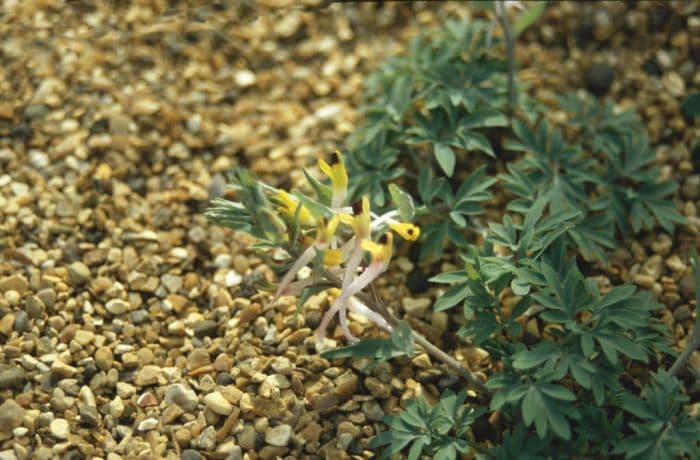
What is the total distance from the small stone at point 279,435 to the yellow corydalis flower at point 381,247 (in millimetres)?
565

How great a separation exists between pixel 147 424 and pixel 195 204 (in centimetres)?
80

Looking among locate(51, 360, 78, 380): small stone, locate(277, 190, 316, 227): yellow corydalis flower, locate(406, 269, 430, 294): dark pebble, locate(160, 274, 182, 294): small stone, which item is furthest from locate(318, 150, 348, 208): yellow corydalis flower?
locate(51, 360, 78, 380): small stone

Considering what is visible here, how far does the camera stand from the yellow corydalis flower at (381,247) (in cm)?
201

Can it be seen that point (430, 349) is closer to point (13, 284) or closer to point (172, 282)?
point (172, 282)

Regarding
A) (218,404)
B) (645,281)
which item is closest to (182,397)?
(218,404)

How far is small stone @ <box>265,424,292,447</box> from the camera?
90.1 inches

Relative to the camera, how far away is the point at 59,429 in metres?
2.28

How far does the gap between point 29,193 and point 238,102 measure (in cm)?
78

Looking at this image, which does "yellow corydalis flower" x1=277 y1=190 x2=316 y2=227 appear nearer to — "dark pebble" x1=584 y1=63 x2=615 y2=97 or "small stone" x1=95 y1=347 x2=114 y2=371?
"small stone" x1=95 y1=347 x2=114 y2=371

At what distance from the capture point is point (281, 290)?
2.04 m

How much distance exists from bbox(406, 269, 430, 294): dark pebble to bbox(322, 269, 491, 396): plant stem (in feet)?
1.00

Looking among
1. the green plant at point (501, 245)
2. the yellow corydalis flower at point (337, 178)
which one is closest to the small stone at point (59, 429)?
the green plant at point (501, 245)

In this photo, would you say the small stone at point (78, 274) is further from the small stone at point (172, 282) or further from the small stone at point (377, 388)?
the small stone at point (377, 388)

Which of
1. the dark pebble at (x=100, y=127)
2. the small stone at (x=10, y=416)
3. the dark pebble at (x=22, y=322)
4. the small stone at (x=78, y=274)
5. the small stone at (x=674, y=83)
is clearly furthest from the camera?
the small stone at (x=674, y=83)
